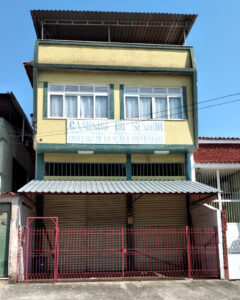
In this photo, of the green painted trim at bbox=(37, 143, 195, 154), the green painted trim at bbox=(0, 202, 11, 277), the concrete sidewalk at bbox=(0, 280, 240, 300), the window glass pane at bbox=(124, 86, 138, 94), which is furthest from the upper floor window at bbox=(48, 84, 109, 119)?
the concrete sidewalk at bbox=(0, 280, 240, 300)

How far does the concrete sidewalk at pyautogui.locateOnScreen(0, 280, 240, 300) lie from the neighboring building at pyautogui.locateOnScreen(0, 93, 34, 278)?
1.47 m

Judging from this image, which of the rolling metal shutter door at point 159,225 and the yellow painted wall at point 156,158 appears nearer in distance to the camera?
the rolling metal shutter door at point 159,225

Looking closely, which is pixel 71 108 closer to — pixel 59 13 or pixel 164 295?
pixel 59 13

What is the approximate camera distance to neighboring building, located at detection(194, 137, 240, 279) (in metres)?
15.5

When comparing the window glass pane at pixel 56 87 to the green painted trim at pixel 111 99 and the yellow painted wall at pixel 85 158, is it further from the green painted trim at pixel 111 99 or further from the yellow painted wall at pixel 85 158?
the yellow painted wall at pixel 85 158

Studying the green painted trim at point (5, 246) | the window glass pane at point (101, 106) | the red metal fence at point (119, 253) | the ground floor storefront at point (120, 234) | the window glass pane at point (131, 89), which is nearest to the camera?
the green painted trim at point (5, 246)

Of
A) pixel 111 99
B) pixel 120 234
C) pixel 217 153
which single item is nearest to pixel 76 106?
pixel 111 99

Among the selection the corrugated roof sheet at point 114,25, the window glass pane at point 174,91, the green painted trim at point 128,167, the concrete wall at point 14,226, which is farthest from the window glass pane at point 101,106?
the concrete wall at point 14,226

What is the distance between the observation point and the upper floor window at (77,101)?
15.0 m

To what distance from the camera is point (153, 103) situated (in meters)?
15.5

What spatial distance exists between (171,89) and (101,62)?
10.9 ft

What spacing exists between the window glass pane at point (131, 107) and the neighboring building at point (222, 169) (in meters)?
3.38

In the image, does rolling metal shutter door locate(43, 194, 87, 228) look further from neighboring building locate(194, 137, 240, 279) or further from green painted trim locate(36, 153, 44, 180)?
neighboring building locate(194, 137, 240, 279)

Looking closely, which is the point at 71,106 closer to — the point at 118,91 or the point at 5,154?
the point at 118,91
